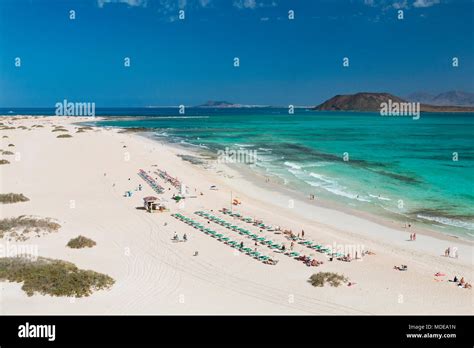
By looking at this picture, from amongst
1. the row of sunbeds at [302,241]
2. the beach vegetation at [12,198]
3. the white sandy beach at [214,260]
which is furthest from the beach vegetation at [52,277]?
the beach vegetation at [12,198]

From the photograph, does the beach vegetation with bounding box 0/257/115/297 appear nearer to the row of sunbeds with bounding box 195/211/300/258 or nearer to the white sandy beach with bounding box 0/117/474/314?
the white sandy beach with bounding box 0/117/474/314

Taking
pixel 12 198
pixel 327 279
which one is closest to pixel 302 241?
pixel 327 279

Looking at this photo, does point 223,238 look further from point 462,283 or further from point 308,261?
point 462,283

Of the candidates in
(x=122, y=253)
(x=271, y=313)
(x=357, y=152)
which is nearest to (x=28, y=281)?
(x=122, y=253)

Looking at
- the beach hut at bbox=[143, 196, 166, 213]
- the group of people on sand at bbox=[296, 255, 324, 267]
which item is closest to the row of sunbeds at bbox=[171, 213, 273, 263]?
the beach hut at bbox=[143, 196, 166, 213]

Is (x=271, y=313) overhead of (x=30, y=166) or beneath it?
beneath
